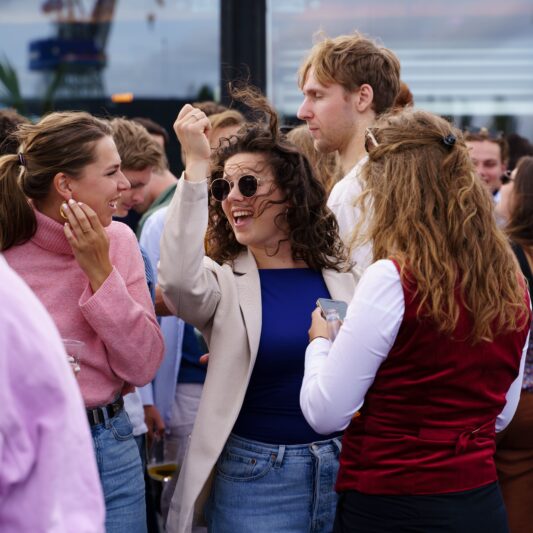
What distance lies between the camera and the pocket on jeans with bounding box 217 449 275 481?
3.04 meters

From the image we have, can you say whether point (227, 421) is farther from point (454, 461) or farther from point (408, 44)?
point (408, 44)

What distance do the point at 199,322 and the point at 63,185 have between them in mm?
588

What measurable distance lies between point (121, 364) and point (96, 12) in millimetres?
5005

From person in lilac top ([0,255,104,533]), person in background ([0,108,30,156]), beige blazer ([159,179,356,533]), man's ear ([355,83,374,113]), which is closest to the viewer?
person in lilac top ([0,255,104,533])

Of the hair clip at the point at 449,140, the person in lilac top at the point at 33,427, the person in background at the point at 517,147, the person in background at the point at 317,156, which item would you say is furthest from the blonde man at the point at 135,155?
the person in lilac top at the point at 33,427

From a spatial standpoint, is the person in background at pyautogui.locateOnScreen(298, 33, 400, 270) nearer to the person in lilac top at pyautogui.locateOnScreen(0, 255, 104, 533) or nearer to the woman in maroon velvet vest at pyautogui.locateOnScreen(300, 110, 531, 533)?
the woman in maroon velvet vest at pyautogui.locateOnScreen(300, 110, 531, 533)

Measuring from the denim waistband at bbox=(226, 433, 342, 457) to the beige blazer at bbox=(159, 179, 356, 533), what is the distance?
0.09 m

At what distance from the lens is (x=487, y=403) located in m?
2.69

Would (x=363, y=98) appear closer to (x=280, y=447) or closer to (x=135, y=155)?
(x=135, y=155)

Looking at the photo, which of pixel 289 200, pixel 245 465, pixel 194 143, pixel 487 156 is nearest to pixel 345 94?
pixel 289 200

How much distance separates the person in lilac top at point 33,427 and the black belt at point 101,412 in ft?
4.61

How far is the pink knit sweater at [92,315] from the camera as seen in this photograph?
3037 millimetres

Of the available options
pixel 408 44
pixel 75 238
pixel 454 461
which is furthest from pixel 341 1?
pixel 454 461

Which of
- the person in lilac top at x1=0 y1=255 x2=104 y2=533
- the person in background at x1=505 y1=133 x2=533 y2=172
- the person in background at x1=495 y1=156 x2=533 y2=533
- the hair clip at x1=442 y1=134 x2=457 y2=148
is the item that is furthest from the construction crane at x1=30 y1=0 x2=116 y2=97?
the person in lilac top at x1=0 y1=255 x2=104 y2=533
